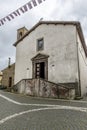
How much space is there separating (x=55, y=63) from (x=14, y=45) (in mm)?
8010

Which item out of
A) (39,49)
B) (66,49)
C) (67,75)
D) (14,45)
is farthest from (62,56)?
(14,45)

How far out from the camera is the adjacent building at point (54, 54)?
16625 millimetres

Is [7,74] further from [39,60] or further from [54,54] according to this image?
[54,54]

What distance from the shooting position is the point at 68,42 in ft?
57.0

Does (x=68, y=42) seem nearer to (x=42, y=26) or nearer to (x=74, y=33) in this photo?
(x=74, y=33)

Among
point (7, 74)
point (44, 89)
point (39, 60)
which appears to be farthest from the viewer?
point (7, 74)

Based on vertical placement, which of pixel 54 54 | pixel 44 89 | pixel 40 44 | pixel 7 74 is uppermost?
pixel 40 44

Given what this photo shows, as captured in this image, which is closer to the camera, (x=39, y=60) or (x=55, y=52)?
(x=55, y=52)

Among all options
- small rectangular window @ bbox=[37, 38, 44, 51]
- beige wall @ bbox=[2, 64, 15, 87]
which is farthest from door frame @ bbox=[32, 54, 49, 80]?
beige wall @ bbox=[2, 64, 15, 87]

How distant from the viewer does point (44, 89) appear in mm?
14633

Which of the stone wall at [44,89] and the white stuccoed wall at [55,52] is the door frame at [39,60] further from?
the stone wall at [44,89]

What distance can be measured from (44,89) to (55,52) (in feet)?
16.3

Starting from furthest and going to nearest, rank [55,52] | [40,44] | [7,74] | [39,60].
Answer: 1. [7,74]
2. [40,44]
3. [39,60]
4. [55,52]

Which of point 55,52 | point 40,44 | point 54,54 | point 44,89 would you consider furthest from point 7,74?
point 44,89
